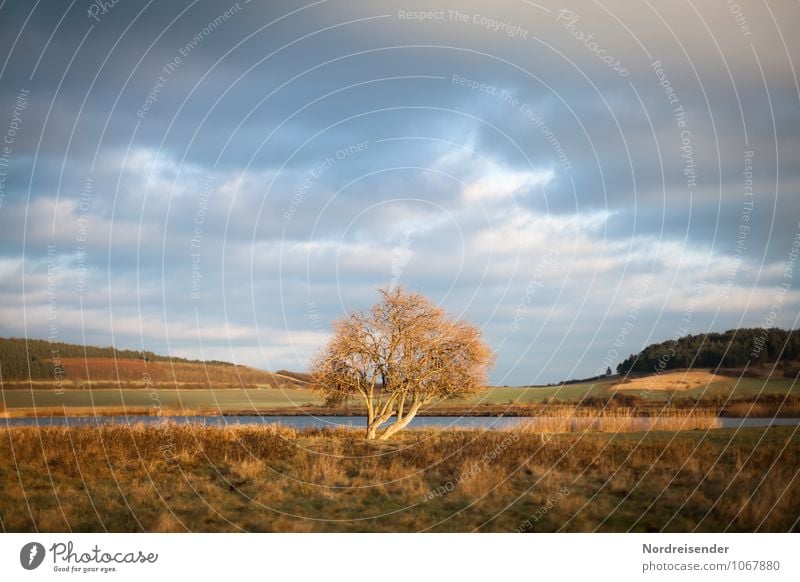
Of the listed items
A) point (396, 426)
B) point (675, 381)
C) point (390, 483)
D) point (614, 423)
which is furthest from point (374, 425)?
point (675, 381)

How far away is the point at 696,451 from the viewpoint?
96.5 ft

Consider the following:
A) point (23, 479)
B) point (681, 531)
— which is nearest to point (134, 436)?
point (23, 479)

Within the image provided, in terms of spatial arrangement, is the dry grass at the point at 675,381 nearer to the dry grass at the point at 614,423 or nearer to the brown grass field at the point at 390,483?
the dry grass at the point at 614,423

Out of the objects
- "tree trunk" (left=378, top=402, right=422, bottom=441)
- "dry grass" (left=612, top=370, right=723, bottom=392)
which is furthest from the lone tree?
"dry grass" (left=612, top=370, right=723, bottom=392)

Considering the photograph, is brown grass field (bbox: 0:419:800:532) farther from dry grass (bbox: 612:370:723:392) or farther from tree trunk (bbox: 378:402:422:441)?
dry grass (bbox: 612:370:723:392)

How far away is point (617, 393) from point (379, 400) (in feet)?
173

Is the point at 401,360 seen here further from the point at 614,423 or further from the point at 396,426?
the point at 614,423

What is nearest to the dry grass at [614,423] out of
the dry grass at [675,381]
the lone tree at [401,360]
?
the lone tree at [401,360]

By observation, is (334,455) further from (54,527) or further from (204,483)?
(54,527)

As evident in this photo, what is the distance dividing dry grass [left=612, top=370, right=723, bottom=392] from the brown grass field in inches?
1902

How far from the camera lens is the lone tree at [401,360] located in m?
37.0

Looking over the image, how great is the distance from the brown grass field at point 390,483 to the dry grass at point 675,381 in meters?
48.3

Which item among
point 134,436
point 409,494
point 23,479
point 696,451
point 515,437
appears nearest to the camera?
point 409,494

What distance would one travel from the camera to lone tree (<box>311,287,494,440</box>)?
3697cm
